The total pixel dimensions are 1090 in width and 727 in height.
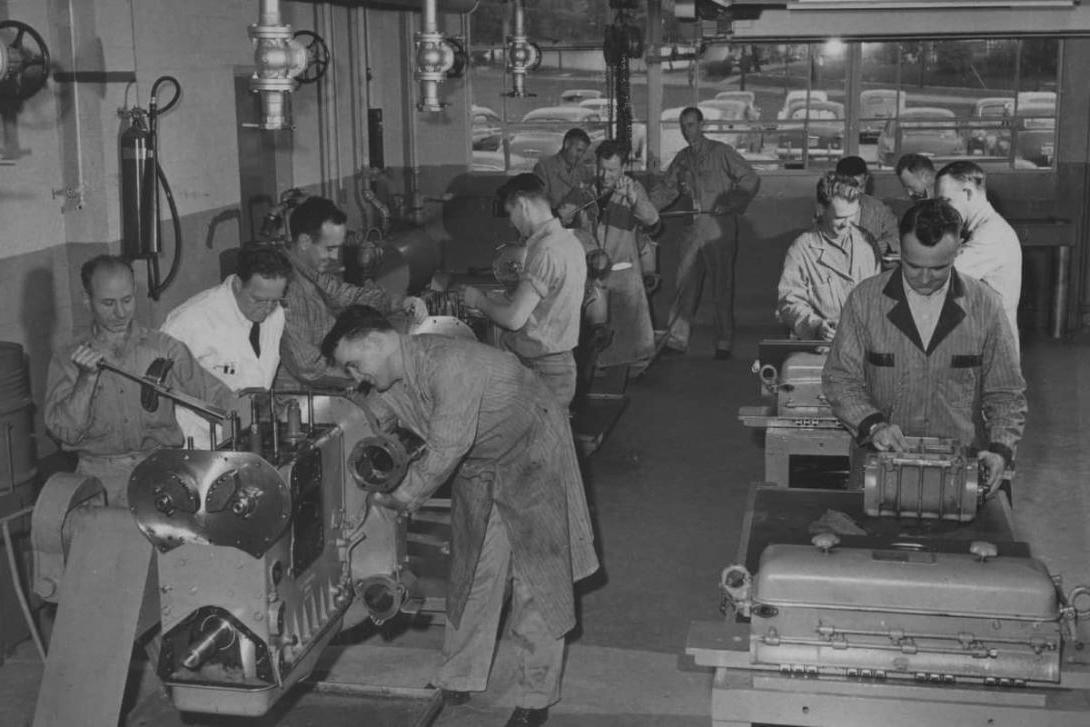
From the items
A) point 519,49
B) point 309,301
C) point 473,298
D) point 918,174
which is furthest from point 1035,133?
point 309,301

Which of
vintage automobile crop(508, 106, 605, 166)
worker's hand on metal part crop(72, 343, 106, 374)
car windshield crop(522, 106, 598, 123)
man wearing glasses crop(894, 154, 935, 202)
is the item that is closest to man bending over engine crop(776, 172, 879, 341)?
man wearing glasses crop(894, 154, 935, 202)

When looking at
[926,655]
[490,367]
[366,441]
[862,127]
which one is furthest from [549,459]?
[862,127]

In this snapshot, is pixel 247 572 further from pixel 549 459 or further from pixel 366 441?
pixel 549 459

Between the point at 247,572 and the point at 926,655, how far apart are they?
128 cm

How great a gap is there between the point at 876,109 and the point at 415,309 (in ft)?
19.8

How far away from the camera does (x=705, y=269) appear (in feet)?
27.6

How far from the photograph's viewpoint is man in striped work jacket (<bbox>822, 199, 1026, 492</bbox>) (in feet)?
10.9

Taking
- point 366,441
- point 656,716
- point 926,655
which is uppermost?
point 366,441

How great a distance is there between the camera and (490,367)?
3.40 meters

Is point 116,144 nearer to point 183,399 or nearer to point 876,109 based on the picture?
point 183,399

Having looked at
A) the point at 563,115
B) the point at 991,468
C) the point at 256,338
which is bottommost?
the point at 991,468

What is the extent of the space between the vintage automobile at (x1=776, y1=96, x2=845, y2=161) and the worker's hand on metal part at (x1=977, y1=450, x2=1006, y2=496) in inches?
269

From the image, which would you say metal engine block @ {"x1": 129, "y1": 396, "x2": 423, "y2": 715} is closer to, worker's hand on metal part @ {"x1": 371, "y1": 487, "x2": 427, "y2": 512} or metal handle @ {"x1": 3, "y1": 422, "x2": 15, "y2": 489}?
worker's hand on metal part @ {"x1": 371, "y1": 487, "x2": 427, "y2": 512}

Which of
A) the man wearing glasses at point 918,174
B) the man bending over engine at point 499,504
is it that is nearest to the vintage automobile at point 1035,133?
the man wearing glasses at point 918,174
